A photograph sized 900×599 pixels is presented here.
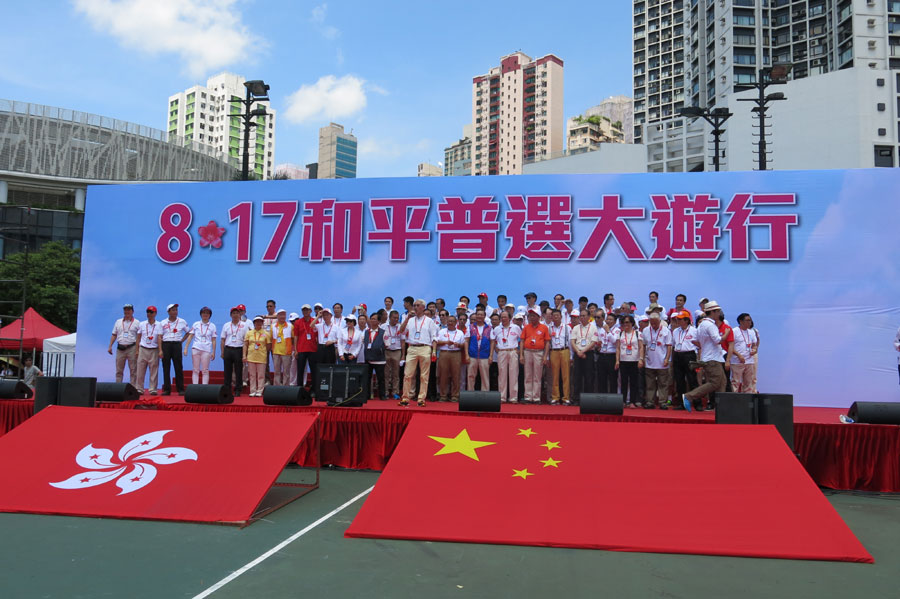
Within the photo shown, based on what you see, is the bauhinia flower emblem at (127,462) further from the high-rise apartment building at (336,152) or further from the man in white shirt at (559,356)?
the high-rise apartment building at (336,152)

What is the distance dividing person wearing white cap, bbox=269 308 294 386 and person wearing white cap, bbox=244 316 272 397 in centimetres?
21

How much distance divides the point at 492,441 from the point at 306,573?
2151 millimetres

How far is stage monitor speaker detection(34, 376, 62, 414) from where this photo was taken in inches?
267

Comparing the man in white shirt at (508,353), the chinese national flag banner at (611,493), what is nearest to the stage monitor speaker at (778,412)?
the chinese national flag banner at (611,493)

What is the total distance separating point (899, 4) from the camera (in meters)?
46.0

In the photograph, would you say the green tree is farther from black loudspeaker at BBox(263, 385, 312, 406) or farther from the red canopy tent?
black loudspeaker at BBox(263, 385, 312, 406)

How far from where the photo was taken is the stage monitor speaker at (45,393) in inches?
267

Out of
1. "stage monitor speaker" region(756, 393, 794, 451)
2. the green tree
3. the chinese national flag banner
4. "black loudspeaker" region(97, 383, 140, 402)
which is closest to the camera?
the chinese national flag banner

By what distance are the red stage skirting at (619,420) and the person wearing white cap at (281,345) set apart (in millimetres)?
1249

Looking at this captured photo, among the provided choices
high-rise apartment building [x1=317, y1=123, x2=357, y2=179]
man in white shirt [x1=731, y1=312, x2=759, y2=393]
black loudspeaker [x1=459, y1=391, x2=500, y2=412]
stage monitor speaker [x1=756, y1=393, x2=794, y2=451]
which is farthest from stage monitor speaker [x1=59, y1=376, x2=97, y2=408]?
high-rise apartment building [x1=317, y1=123, x2=357, y2=179]

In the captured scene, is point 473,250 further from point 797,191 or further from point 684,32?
point 684,32

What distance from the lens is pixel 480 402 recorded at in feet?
23.0

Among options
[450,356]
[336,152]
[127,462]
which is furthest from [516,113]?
[127,462]

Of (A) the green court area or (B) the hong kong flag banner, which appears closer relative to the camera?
(A) the green court area
